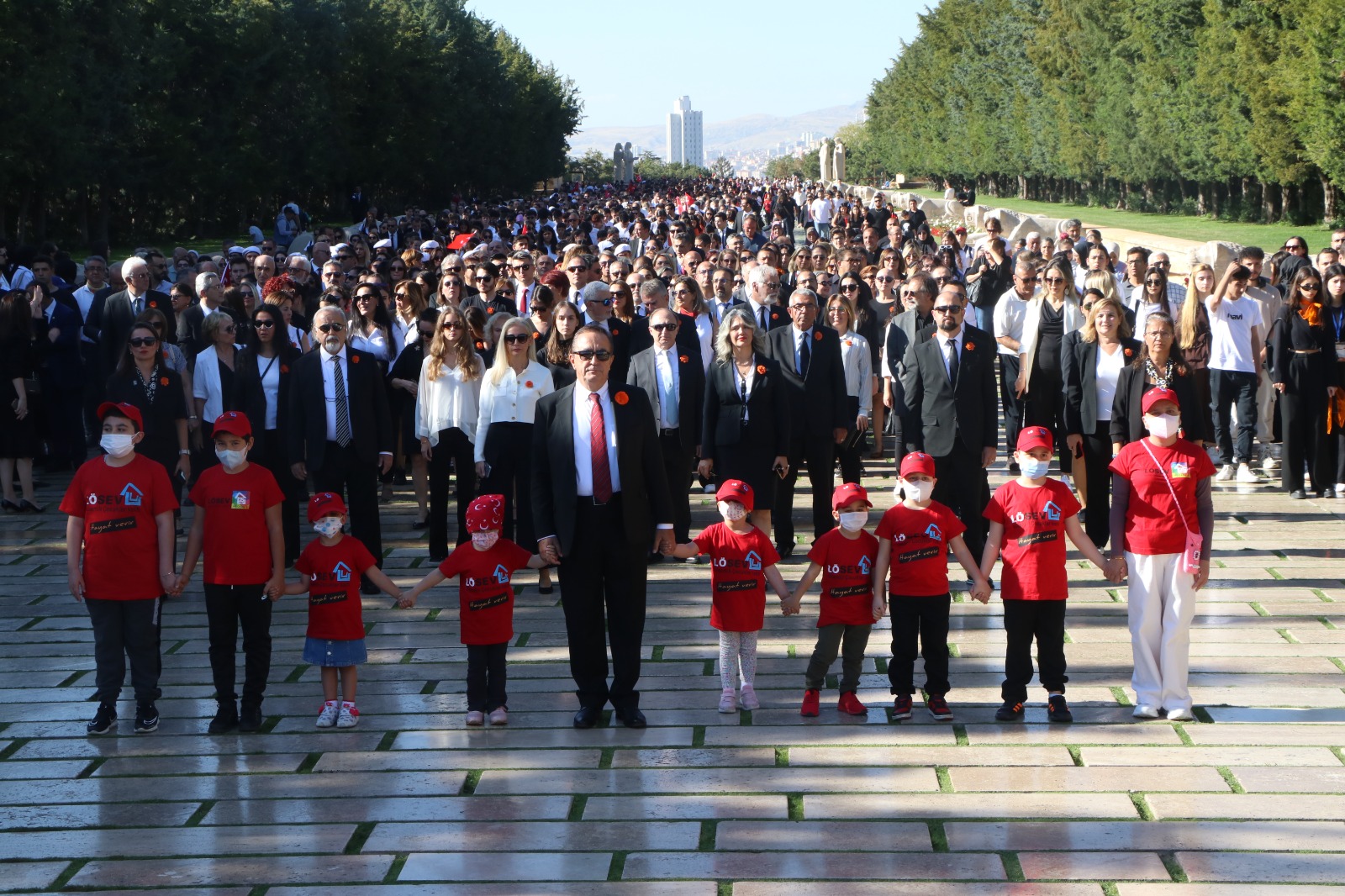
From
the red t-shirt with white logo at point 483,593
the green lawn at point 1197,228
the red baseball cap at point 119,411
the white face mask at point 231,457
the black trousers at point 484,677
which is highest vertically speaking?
the green lawn at point 1197,228

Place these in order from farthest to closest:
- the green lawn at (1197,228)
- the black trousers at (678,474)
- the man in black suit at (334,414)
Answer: the green lawn at (1197,228) < the black trousers at (678,474) < the man in black suit at (334,414)

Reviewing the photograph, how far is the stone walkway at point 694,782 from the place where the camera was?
223 inches

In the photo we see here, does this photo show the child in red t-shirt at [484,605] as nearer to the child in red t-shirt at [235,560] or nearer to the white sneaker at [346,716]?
the white sneaker at [346,716]

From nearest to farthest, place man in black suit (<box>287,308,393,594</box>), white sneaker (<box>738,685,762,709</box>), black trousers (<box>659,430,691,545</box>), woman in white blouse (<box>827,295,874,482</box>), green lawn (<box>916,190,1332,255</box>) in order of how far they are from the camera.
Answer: white sneaker (<box>738,685,762,709</box>), man in black suit (<box>287,308,393,594</box>), black trousers (<box>659,430,691,545</box>), woman in white blouse (<box>827,295,874,482</box>), green lawn (<box>916,190,1332,255</box>)

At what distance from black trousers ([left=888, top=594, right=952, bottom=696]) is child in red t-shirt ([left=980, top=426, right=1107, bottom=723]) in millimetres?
290

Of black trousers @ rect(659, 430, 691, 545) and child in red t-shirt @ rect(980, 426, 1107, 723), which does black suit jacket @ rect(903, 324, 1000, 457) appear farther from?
child in red t-shirt @ rect(980, 426, 1107, 723)

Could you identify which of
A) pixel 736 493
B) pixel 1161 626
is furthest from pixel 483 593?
pixel 1161 626

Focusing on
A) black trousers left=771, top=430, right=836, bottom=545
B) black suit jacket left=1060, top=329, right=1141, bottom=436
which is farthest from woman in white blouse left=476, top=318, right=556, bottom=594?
black suit jacket left=1060, top=329, right=1141, bottom=436

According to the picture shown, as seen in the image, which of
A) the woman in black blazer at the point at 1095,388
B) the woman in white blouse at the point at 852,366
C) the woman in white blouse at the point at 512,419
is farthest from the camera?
the woman in white blouse at the point at 852,366

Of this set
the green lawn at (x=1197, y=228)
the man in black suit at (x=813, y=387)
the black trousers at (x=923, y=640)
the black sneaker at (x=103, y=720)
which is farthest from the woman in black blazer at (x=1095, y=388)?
the green lawn at (x=1197, y=228)

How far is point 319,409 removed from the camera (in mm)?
9984

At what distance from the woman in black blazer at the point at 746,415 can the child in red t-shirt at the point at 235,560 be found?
3068 mm

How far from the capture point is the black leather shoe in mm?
7348

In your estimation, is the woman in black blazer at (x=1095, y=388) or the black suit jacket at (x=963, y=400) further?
the woman in black blazer at (x=1095, y=388)
